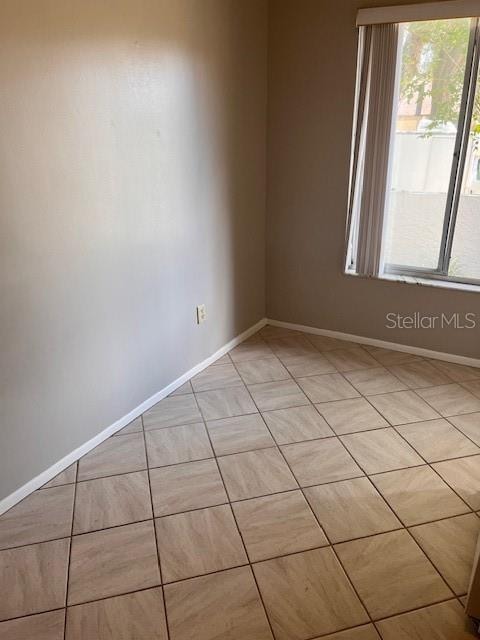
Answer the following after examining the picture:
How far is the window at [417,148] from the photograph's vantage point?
2.69m

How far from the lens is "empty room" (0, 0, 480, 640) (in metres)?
1.63

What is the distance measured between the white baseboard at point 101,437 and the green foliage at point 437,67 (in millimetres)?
1898

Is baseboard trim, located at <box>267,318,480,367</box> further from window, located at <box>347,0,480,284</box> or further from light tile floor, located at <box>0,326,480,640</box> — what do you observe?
window, located at <box>347,0,480,284</box>

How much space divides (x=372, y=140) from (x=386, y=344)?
1344mm

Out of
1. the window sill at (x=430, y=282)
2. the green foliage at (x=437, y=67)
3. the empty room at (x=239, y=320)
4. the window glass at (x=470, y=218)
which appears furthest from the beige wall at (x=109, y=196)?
the window glass at (x=470, y=218)

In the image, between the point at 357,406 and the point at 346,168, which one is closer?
the point at 357,406

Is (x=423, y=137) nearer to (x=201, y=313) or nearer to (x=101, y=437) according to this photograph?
(x=201, y=313)

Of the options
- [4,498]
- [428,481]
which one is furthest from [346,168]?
[4,498]

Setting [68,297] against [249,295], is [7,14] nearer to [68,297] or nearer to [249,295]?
[68,297]

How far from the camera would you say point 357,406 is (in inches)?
104

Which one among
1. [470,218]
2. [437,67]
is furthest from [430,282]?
[437,67]

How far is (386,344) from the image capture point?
132 inches

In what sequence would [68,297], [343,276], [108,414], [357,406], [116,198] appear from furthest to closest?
1. [343,276]
2. [357,406]
3. [108,414]
4. [116,198]
5. [68,297]

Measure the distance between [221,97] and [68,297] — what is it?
153 cm
